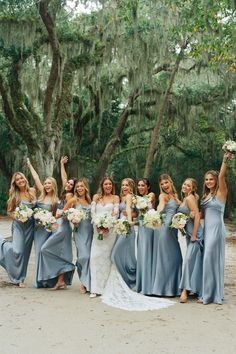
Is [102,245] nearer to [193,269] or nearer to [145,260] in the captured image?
[145,260]

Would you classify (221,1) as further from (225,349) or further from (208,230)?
(225,349)

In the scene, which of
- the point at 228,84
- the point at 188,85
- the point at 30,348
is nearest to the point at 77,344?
the point at 30,348

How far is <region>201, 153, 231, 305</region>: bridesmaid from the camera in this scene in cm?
663

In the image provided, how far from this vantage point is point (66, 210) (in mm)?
7480

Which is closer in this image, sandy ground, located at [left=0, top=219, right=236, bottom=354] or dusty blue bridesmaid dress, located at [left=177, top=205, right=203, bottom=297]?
sandy ground, located at [left=0, top=219, right=236, bottom=354]

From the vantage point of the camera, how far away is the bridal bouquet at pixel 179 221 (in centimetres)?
684

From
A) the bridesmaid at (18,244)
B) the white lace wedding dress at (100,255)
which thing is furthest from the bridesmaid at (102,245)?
the bridesmaid at (18,244)

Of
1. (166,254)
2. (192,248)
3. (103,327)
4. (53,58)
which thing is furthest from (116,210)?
(53,58)

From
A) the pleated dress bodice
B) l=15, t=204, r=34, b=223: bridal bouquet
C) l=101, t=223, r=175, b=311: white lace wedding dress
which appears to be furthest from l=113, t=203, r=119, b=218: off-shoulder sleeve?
l=15, t=204, r=34, b=223: bridal bouquet

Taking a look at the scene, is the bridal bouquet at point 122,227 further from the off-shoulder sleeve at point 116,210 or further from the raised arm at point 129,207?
the off-shoulder sleeve at point 116,210

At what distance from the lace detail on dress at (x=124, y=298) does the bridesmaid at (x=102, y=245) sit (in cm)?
11

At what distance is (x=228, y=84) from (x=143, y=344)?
14.2 meters

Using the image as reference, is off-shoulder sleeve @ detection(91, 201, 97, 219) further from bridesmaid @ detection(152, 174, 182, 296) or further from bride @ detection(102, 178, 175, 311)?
bridesmaid @ detection(152, 174, 182, 296)

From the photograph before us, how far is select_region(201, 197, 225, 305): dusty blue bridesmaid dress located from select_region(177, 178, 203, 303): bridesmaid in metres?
0.14
